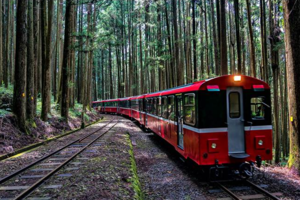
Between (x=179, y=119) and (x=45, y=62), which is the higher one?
(x=45, y=62)

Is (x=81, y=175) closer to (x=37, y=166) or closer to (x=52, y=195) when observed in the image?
(x=52, y=195)

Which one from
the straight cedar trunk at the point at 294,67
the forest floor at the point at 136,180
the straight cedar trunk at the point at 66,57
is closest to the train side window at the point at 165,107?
the forest floor at the point at 136,180

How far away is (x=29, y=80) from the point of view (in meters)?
11.6

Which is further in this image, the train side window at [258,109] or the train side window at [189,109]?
the train side window at [189,109]

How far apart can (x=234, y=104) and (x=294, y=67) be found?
6.27 feet

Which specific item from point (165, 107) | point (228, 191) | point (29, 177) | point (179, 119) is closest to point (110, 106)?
point (165, 107)

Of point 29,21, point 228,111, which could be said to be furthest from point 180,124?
point 29,21

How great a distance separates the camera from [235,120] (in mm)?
6141

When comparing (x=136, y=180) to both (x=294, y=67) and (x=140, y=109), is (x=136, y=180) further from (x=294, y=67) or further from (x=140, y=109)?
(x=140, y=109)

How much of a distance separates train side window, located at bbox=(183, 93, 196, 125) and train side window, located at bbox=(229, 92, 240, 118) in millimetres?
956

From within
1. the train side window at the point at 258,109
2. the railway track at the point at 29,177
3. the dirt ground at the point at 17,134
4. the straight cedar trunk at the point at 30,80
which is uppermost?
the straight cedar trunk at the point at 30,80

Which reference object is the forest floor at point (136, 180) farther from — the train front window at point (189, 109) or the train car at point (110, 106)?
the train car at point (110, 106)

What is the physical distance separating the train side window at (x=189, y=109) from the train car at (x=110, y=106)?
2688 centimetres

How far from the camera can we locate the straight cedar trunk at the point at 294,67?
623cm
